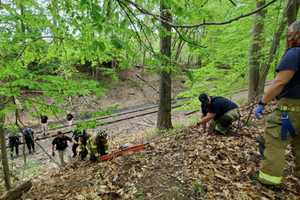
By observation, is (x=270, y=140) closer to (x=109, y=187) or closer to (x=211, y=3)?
(x=109, y=187)

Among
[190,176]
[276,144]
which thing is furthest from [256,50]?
[190,176]

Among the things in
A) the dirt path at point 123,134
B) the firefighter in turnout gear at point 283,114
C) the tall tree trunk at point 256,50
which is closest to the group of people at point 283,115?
the firefighter in turnout gear at point 283,114

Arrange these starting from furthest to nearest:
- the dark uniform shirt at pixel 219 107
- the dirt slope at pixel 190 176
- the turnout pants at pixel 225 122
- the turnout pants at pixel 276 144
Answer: the dark uniform shirt at pixel 219 107
the turnout pants at pixel 225 122
the dirt slope at pixel 190 176
the turnout pants at pixel 276 144

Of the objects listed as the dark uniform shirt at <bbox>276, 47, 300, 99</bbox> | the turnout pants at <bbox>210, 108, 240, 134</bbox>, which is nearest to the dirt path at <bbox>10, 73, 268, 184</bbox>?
the turnout pants at <bbox>210, 108, 240, 134</bbox>

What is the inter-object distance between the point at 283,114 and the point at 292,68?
1.90ft

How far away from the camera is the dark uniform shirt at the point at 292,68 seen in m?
2.97

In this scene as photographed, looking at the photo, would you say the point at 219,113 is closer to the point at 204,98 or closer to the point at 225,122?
the point at 225,122

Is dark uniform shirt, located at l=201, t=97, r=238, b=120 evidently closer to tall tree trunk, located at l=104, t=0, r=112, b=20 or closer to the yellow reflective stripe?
the yellow reflective stripe

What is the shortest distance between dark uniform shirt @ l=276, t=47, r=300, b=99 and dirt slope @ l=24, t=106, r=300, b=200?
1228mm

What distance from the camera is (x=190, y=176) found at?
12.4ft

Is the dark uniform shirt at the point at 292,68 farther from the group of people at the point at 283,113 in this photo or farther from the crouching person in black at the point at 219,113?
the crouching person in black at the point at 219,113

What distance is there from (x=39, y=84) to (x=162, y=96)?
622 centimetres

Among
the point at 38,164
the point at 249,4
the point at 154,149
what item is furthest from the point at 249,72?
the point at 38,164

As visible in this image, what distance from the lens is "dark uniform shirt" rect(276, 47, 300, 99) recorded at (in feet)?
9.75
